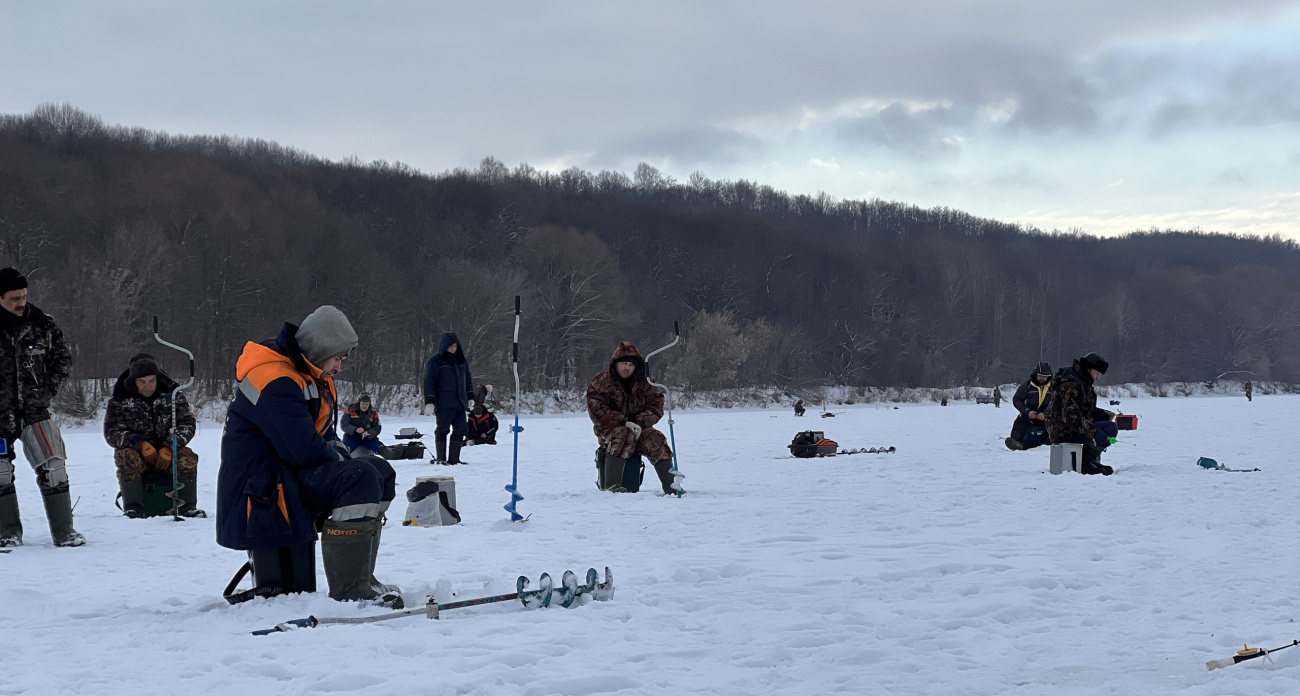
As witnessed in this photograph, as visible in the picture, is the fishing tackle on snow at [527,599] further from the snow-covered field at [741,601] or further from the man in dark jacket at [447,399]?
the man in dark jacket at [447,399]

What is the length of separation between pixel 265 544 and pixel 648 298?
71.6 m

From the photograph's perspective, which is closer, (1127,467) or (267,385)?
(267,385)

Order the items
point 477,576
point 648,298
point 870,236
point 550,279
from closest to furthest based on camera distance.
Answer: point 477,576 → point 550,279 → point 648,298 → point 870,236

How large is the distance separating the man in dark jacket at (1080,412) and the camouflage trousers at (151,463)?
860cm

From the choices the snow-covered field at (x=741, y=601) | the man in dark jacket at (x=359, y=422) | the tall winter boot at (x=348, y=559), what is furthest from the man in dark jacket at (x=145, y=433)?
the man in dark jacket at (x=359, y=422)

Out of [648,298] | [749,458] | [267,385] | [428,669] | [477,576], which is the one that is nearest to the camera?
[428,669]

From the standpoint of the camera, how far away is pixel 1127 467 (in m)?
12.0

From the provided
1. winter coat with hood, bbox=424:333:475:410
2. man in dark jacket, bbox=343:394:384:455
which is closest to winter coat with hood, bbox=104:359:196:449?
winter coat with hood, bbox=424:333:475:410

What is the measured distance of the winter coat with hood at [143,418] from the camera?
819 centimetres

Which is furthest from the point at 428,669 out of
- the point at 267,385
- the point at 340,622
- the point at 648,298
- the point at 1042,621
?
the point at 648,298

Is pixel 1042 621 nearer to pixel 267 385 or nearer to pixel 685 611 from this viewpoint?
pixel 685 611

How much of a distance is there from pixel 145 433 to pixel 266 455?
4372mm

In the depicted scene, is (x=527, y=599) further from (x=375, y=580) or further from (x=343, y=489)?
(x=343, y=489)

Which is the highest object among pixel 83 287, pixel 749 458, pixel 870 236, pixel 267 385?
pixel 870 236
